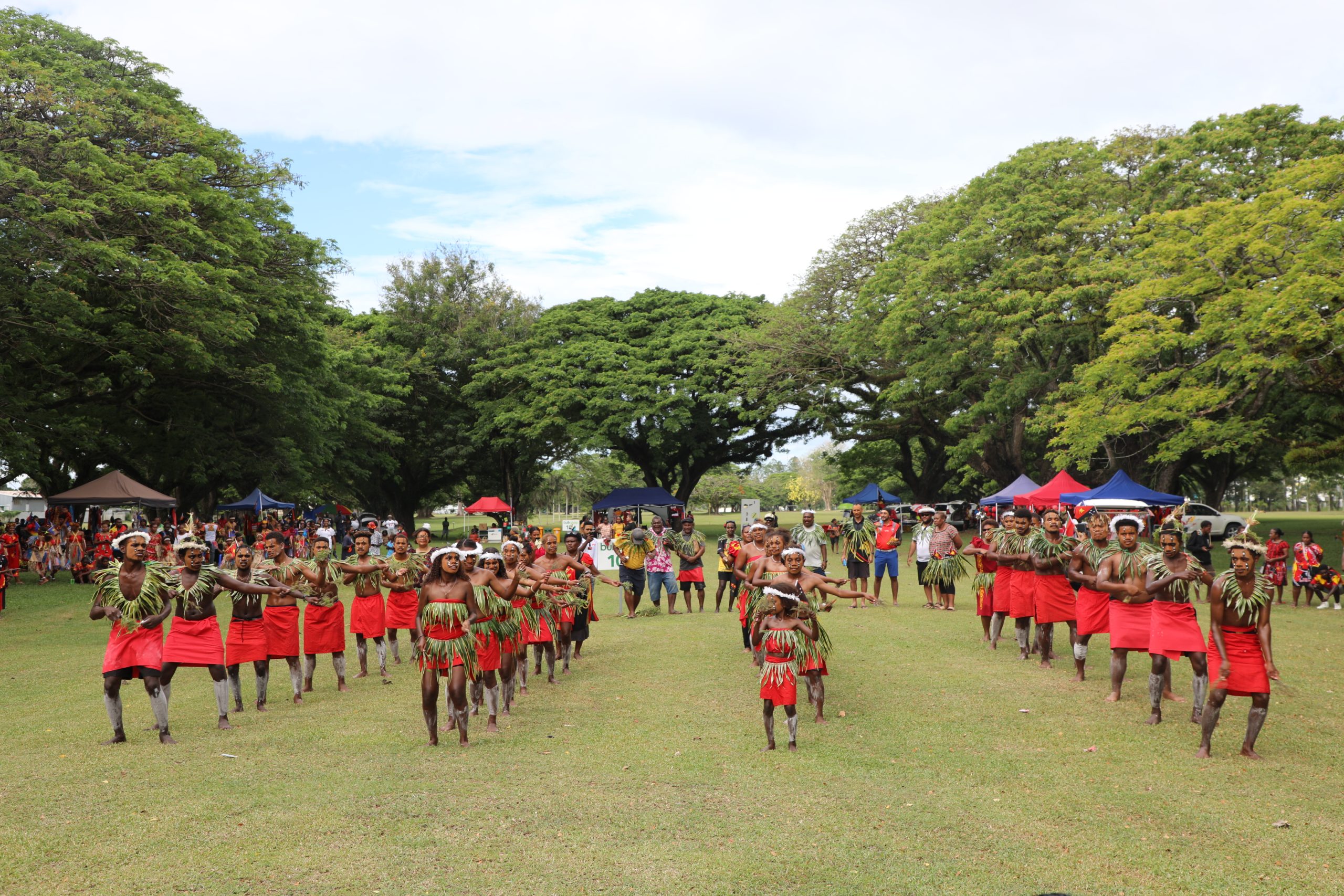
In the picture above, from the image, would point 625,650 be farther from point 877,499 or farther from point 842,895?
point 877,499

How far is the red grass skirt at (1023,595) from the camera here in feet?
37.4

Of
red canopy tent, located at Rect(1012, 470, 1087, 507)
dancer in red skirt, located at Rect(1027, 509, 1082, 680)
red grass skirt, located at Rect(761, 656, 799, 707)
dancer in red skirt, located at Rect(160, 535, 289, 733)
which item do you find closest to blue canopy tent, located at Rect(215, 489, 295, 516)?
red canopy tent, located at Rect(1012, 470, 1087, 507)

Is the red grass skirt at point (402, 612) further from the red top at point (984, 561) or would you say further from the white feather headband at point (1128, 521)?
the white feather headband at point (1128, 521)

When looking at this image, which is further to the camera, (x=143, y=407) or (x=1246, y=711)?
(x=143, y=407)

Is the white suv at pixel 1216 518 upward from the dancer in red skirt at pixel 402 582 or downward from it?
downward

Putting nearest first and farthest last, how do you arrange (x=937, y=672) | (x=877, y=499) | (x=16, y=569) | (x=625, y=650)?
(x=937, y=672), (x=625, y=650), (x=16, y=569), (x=877, y=499)

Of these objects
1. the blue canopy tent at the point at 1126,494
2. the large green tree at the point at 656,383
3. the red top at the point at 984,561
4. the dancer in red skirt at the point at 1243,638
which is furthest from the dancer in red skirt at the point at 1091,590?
the large green tree at the point at 656,383

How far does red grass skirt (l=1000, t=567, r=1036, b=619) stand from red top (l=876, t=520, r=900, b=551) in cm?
582

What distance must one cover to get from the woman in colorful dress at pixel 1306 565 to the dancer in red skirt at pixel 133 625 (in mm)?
18066

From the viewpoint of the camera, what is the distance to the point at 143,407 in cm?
3156

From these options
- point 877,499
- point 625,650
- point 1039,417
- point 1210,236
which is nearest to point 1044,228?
point 1039,417

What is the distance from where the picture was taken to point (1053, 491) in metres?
28.1

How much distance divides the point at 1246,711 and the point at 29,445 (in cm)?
2648

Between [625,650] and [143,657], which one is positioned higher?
[143,657]
